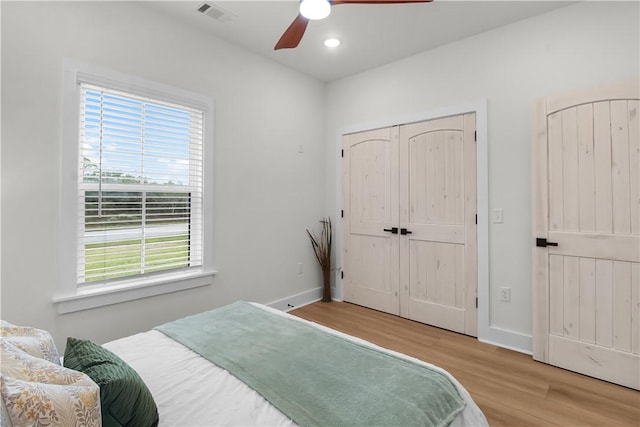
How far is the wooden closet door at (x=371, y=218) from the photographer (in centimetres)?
361

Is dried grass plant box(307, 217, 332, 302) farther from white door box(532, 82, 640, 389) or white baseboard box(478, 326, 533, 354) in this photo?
white door box(532, 82, 640, 389)

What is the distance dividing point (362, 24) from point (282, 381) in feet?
9.42

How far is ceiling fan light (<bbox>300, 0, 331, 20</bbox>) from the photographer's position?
5.63ft

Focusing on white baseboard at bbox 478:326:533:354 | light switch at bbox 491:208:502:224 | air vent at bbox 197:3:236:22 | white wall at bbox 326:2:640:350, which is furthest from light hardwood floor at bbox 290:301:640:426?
air vent at bbox 197:3:236:22

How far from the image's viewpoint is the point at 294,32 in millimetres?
2078

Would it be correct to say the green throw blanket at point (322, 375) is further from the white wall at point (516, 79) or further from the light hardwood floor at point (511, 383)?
the white wall at point (516, 79)

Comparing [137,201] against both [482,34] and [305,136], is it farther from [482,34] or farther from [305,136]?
[482,34]

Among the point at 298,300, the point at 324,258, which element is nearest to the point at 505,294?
the point at 324,258

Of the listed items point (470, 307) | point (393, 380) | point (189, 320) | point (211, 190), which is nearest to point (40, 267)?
point (189, 320)

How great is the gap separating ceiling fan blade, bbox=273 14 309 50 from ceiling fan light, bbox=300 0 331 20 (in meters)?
0.12

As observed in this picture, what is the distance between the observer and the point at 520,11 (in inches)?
103

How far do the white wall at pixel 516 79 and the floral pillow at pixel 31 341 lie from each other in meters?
3.14

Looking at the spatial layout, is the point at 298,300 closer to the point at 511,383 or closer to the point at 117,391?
the point at 511,383

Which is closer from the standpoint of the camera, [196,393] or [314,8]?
[196,393]
